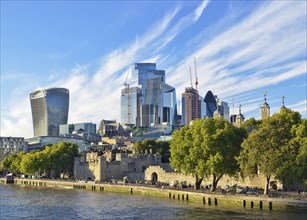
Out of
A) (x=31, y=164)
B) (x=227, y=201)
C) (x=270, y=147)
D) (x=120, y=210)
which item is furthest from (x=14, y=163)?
(x=270, y=147)

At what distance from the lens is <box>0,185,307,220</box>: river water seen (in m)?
63.3

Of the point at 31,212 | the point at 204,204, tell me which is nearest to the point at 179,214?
the point at 204,204

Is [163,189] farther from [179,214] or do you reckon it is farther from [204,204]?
[179,214]

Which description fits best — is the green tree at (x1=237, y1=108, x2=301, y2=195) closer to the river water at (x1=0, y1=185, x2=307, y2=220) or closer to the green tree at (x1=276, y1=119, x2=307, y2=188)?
the green tree at (x1=276, y1=119, x2=307, y2=188)

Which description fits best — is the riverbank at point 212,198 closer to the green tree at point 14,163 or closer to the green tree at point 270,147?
the green tree at point 270,147

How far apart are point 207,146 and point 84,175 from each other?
233 feet

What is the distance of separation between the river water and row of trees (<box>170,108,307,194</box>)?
7197 mm

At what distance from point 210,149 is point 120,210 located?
66.8 feet

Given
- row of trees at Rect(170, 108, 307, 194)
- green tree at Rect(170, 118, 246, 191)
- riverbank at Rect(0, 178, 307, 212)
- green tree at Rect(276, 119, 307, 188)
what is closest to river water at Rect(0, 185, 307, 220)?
riverbank at Rect(0, 178, 307, 212)

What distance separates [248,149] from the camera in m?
73.9

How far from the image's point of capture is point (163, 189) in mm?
92625

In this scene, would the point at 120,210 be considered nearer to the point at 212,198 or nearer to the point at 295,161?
the point at 212,198

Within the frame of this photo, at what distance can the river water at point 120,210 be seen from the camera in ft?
208

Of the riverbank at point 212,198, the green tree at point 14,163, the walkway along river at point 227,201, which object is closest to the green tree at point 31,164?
the green tree at point 14,163
